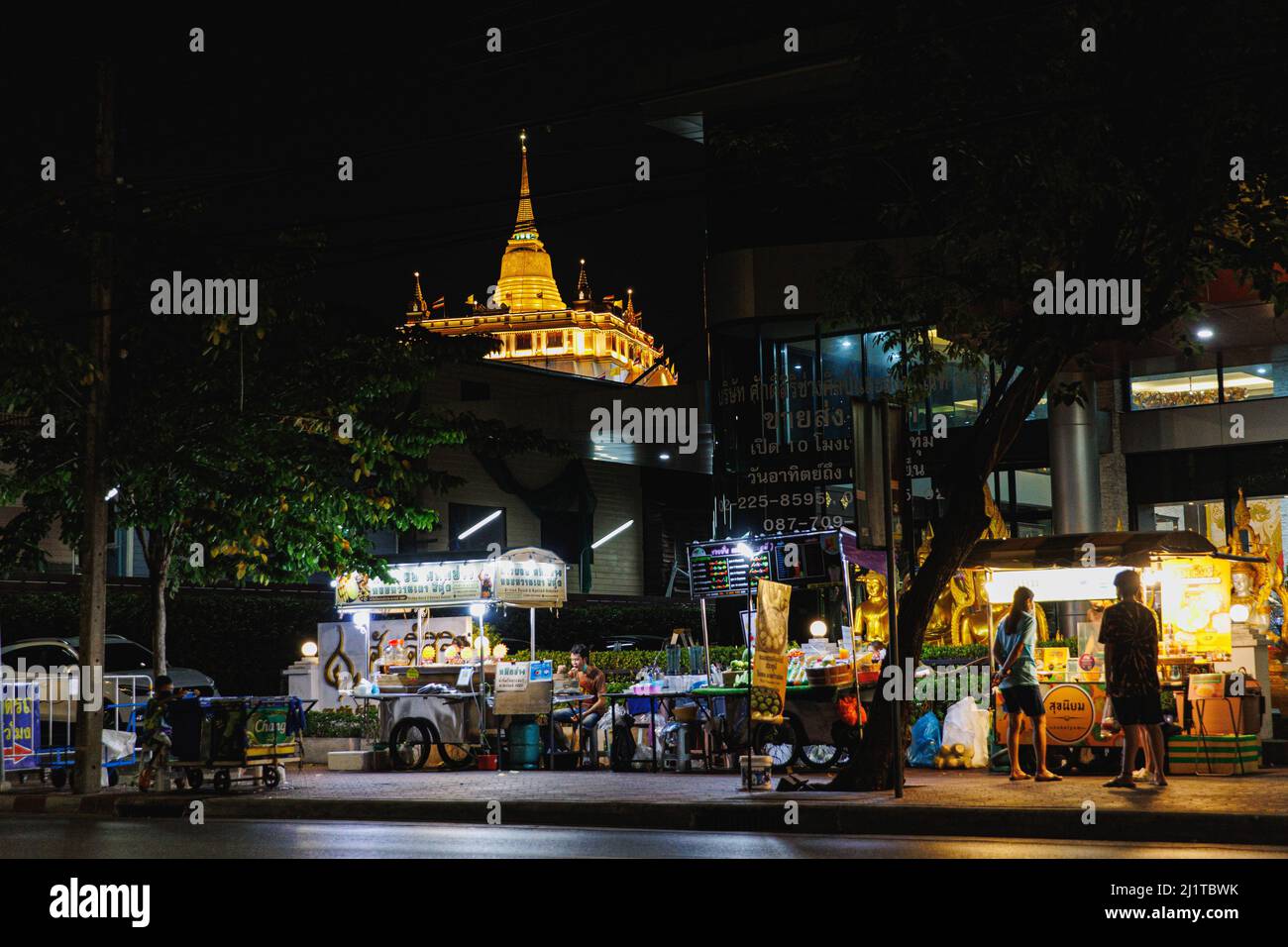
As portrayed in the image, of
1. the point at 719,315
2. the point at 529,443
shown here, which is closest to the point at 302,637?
the point at 719,315

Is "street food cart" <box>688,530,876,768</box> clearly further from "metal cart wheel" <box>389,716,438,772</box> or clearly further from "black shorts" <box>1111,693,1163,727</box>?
"metal cart wheel" <box>389,716,438,772</box>

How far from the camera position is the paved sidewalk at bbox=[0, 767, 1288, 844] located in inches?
491

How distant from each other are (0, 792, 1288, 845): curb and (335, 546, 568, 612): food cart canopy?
6131mm

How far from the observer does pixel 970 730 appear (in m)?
19.2

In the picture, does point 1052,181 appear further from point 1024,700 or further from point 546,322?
point 546,322

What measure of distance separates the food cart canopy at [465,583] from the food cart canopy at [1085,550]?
26.7 feet

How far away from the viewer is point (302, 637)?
120ft

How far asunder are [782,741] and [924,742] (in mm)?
1747

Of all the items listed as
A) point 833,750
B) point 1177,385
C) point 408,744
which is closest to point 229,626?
point 408,744

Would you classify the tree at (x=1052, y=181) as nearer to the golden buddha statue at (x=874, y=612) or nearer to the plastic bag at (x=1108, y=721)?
the plastic bag at (x=1108, y=721)

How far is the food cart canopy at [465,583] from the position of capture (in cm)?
2408

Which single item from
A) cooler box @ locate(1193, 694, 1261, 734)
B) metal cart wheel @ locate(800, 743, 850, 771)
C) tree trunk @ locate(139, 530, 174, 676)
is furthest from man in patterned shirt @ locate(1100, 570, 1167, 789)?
tree trunk @ locate(139, 530, 174, 676)
